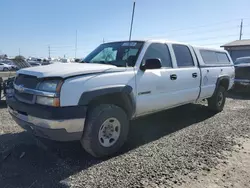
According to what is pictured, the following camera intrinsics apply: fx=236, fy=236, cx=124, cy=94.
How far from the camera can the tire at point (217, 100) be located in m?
6.68

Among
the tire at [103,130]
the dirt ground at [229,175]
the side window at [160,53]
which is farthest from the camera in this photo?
the side window at [160,53]

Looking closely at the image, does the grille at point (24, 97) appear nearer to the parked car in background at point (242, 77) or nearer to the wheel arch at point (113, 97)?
the wheel arch at point (113, 97)

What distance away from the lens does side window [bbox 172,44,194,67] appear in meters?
5.12

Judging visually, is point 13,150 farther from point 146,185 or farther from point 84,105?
point 146,185

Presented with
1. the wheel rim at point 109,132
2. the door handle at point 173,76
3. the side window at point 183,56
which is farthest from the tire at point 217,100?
the wheel rim at point 109,132

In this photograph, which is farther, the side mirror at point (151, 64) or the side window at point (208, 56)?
the side window at point (208, 56)

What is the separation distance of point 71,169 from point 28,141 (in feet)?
4.58

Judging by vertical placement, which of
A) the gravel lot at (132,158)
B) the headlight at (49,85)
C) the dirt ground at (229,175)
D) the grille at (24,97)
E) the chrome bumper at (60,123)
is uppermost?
the headlight at (49,85)

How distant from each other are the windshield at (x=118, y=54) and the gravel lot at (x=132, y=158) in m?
1.50

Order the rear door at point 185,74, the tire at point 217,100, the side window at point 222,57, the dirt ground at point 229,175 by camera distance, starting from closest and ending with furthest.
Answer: the dirt ground at point 229,175, the rear door at point 185,74, the tire at point 217,100, the side window at point 222,57

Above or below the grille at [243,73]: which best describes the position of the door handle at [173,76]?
above

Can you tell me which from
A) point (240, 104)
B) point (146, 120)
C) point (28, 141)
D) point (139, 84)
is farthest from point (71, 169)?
point (240, 104)

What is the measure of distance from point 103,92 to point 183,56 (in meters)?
2.64

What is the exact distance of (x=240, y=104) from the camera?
8234 millimetres
